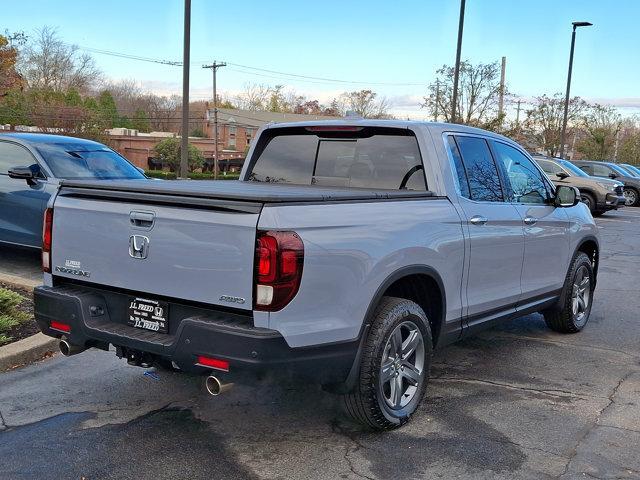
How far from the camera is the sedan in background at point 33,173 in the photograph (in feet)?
26.5

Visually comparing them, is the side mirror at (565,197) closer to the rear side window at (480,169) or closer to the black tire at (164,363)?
the rear side window at (480,169)

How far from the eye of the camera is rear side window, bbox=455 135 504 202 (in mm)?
4836

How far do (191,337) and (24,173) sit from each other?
18.5 feet

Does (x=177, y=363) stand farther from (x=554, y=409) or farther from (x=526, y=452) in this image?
(x=554, y=409)

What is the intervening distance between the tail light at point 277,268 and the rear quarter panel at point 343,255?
36 millimetres

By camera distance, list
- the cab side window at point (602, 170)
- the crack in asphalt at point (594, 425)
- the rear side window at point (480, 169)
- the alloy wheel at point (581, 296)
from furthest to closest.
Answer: the cab side window at point (602, 170) < the alloy wheel at point (581, 296) < the rear side window at point (480, 169) < the crack in asphalt at point (594, 425)

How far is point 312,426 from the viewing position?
4023 mm

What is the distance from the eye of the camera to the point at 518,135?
1677 inches

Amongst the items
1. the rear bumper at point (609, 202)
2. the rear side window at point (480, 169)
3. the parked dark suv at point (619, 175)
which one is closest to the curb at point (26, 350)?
the rear side window at point (480, 169)

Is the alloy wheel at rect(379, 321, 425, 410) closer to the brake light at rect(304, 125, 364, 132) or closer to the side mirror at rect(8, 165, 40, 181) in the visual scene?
the brake light at rect(304, 125, 364, 132)

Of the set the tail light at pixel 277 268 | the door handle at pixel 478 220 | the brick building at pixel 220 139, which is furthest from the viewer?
the brick building at pixel 220 139

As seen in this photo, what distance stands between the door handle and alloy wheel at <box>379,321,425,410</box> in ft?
3.13

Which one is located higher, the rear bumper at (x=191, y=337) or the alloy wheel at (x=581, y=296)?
the rear bumper at (x=191, y=337)

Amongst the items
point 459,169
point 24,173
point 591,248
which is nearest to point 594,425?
point 459,169
